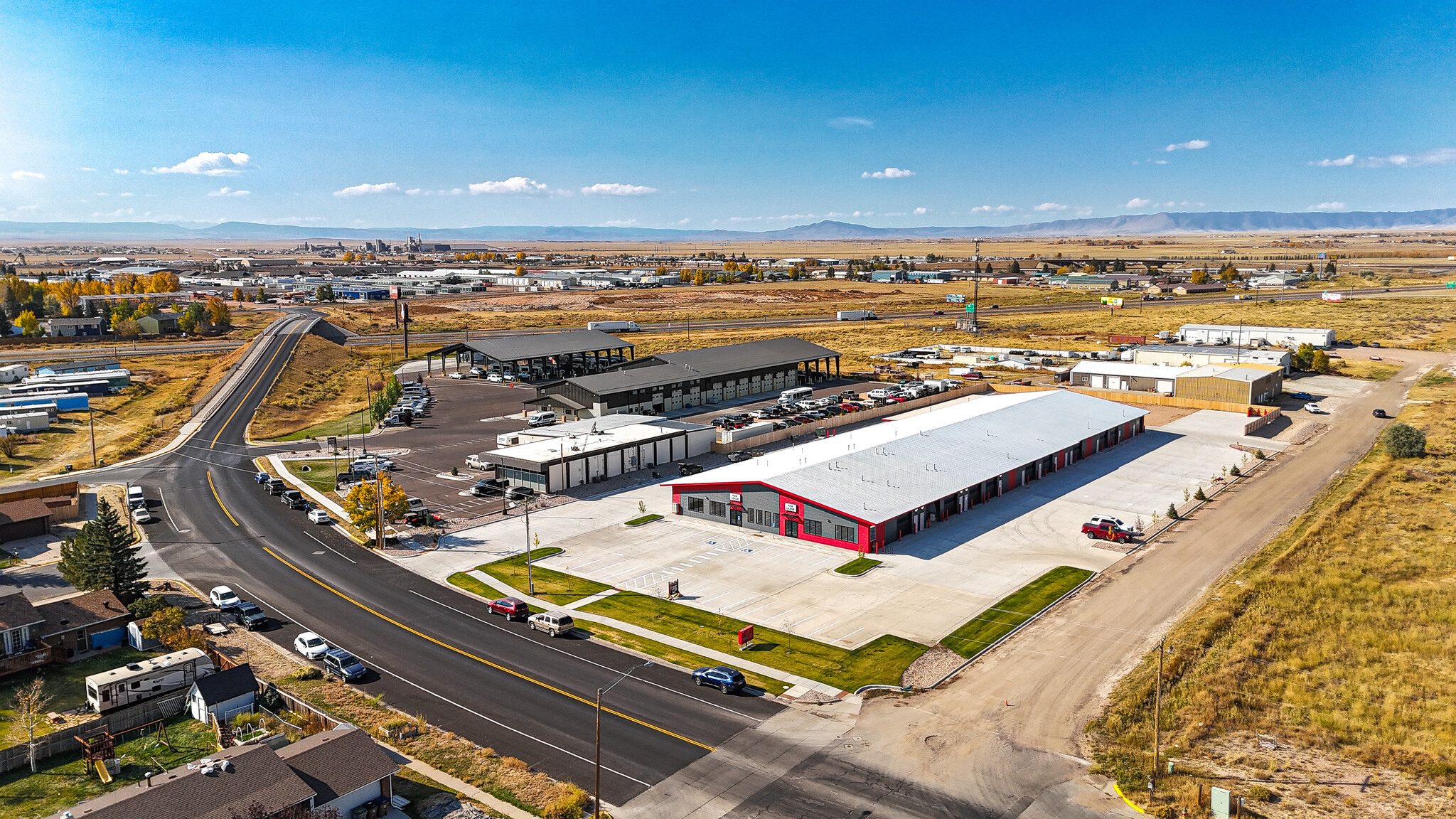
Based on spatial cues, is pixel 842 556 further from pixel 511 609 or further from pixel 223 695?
pixel 223 695

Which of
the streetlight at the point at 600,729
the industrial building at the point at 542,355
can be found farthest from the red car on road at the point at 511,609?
the industrial building at the point at 542,355

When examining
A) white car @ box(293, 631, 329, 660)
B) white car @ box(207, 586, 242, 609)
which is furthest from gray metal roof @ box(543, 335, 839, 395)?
white car @ box(293, 631, 329, 660)

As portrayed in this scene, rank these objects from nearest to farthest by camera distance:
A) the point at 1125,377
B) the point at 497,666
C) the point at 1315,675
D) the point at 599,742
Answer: the point at 599,742 < the point at 1315,675 < the point at 497,666 < the point at 1125,377

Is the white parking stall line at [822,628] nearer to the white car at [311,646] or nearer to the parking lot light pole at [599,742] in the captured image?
the parking lot light pole at [599,742]

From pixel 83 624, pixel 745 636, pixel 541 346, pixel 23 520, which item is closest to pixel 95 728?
pixel 83 624

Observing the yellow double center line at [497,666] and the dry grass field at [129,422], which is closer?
the yellow double center line at [497,666]

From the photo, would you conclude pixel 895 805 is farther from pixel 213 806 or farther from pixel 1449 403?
pixel 1449 403
